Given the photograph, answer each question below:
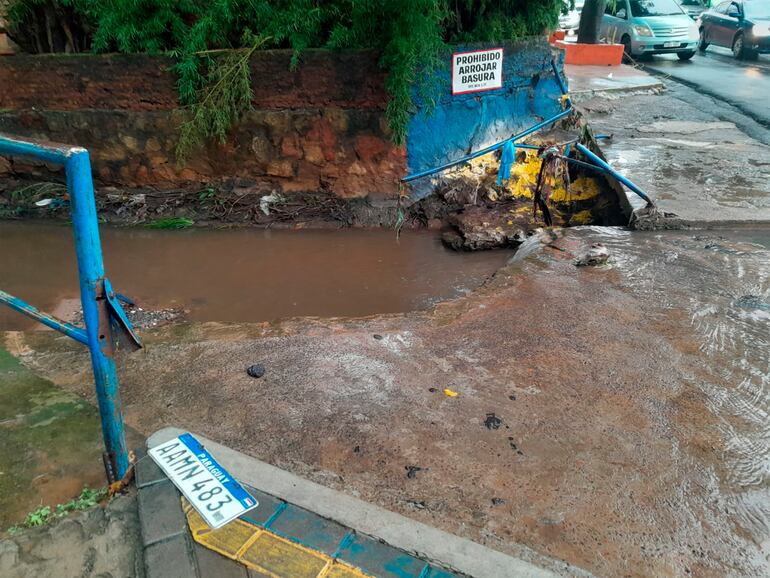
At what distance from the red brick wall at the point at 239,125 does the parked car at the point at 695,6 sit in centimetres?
1646

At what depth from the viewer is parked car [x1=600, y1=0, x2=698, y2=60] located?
1364cm

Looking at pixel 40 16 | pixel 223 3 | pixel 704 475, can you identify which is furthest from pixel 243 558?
pixel 40 16

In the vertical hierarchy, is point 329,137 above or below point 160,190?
above

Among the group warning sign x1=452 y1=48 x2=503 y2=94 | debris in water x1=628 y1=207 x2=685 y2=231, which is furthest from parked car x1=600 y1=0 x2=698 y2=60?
debris in water x1=628 y1=207 x2=685 y2=231

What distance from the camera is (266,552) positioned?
1.73 metres

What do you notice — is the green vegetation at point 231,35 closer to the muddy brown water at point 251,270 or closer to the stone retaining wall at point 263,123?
the stone retaining wall at point 263,123

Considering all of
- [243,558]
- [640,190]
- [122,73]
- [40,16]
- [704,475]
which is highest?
[40,16]

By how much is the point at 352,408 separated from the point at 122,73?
4969 millimetres

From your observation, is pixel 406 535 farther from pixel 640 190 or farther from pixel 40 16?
pixel 40 16

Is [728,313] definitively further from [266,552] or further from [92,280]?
[92,280]

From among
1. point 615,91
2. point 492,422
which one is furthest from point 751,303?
point 615,91

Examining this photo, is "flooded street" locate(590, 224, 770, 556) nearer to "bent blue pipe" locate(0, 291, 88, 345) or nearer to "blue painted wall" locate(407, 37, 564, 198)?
"blue painted wall" locate(407, 37, 564, 198)

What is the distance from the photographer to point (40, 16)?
5996mm

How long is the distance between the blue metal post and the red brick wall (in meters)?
4.47
